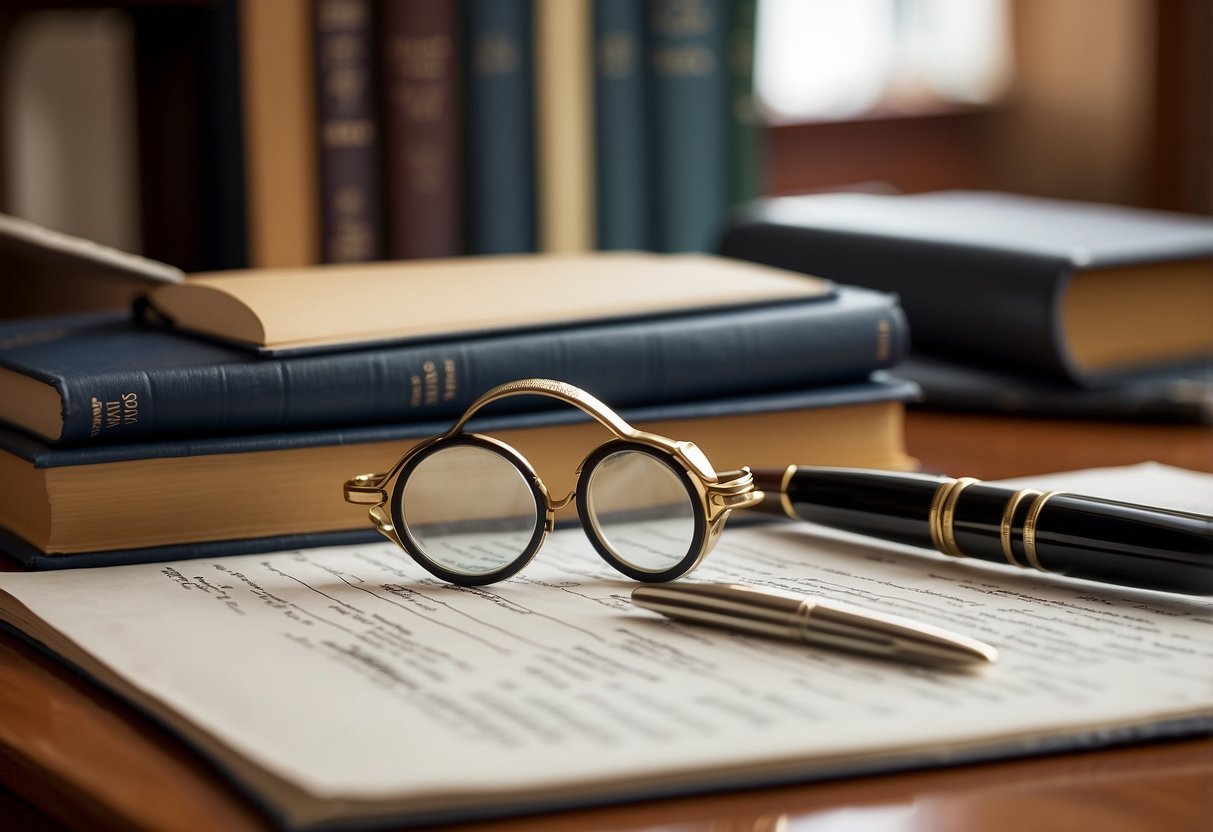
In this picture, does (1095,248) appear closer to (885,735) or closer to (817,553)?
(817,553)

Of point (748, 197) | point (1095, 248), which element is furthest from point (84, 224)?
point (1095, 248)

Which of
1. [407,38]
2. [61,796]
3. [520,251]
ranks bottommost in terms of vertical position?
[61,796]

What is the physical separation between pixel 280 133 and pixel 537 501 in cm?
67

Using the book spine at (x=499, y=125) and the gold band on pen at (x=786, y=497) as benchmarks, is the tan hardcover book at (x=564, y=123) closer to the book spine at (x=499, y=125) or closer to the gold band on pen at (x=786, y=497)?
the book spine at (x=499, y=125)

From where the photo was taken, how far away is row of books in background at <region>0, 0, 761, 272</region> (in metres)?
1.24

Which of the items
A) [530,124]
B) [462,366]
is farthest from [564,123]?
[462,366]

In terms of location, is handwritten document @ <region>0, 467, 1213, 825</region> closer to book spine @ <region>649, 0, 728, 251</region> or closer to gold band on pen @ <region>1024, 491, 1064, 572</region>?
gold band on pen @ <region>1024, 491, 1064, 572</region>

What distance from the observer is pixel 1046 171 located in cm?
222

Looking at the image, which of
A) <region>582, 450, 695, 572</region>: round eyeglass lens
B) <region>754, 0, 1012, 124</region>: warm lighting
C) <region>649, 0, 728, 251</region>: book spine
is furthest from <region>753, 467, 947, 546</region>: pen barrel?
<region>754, 0, 1012, 124</region>: warm lighting

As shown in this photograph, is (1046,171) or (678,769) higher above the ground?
(1046,171)

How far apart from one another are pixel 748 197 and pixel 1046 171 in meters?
0.86

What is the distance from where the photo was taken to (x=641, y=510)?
66 centimetres

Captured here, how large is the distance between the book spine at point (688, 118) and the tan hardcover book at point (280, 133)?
0.35 metres

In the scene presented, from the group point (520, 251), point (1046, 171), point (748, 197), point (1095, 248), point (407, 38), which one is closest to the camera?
point (1095, 248)
